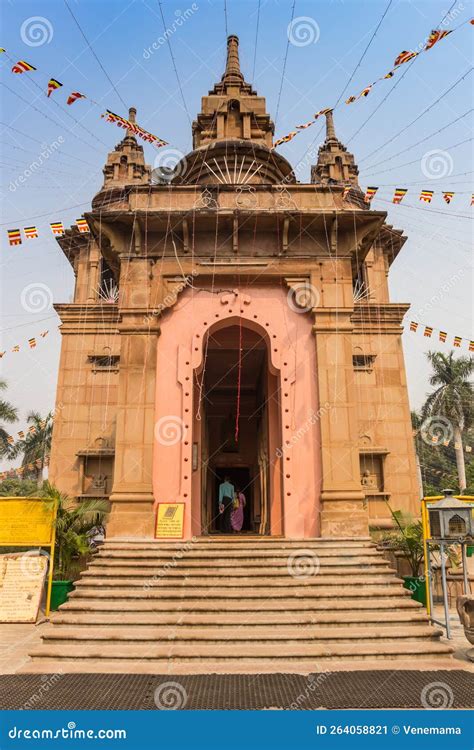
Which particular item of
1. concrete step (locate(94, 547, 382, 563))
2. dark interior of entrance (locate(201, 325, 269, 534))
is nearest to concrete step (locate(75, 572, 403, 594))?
concrete step (locate(94, 547, 382, 563))

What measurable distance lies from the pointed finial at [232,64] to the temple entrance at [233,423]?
41.8 ft

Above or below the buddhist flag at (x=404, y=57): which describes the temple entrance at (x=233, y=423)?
below

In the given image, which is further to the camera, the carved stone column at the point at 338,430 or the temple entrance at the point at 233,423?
the temple entrance at the point at 233,423

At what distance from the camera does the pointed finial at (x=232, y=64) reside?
2219 centimetres

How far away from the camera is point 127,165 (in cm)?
2781

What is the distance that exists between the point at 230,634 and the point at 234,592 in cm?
99

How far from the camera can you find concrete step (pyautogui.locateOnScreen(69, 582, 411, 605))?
8.55m

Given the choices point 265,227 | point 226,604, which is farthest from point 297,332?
point 226,604

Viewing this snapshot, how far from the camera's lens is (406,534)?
39.9 ft

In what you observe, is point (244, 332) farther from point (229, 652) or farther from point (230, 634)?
point (229, 652)

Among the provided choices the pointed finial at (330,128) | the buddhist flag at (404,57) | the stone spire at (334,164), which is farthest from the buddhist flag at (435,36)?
the pointed finial at (330,128)

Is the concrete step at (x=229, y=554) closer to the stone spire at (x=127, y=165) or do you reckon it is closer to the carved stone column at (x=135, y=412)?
the carved stone column at (x=135, y=412)

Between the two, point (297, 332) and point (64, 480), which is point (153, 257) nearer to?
point (297, 332)

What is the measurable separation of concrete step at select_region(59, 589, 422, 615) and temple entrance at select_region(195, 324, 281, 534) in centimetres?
657
